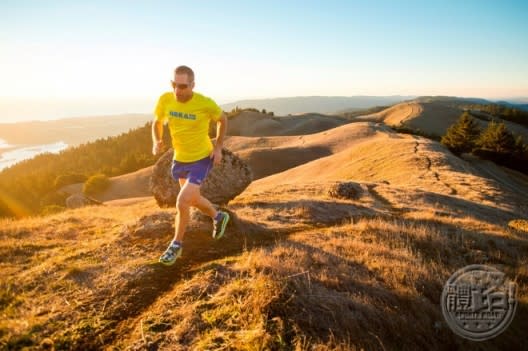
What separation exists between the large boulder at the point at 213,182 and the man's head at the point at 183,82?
30.8ft

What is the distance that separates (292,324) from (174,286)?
7.90 feet

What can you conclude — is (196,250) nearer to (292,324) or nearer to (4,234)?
(292,324)

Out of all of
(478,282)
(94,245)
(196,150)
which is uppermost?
(196,150)

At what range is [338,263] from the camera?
701 cm

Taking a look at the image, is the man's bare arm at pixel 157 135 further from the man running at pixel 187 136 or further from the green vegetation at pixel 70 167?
Answer: the green vegetation at pixel 70 167

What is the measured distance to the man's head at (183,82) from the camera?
6.19 metres

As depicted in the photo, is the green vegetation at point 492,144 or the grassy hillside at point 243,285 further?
the green vegetation at point 492,144

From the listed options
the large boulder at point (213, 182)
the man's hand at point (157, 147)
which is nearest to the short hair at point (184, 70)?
the man's hand at point (157, 147)

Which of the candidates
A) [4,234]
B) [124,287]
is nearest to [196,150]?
[124,287]

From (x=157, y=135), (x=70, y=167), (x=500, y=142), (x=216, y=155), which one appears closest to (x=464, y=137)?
(x=500, y=142)

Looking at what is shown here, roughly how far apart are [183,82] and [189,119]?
73cm

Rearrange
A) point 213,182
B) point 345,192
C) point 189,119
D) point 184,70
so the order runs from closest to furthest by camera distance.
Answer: point 184,70, point 189,119, point 213,182, point 345,192

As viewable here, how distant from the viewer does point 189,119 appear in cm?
652

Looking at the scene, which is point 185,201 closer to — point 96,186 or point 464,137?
point 464,137
